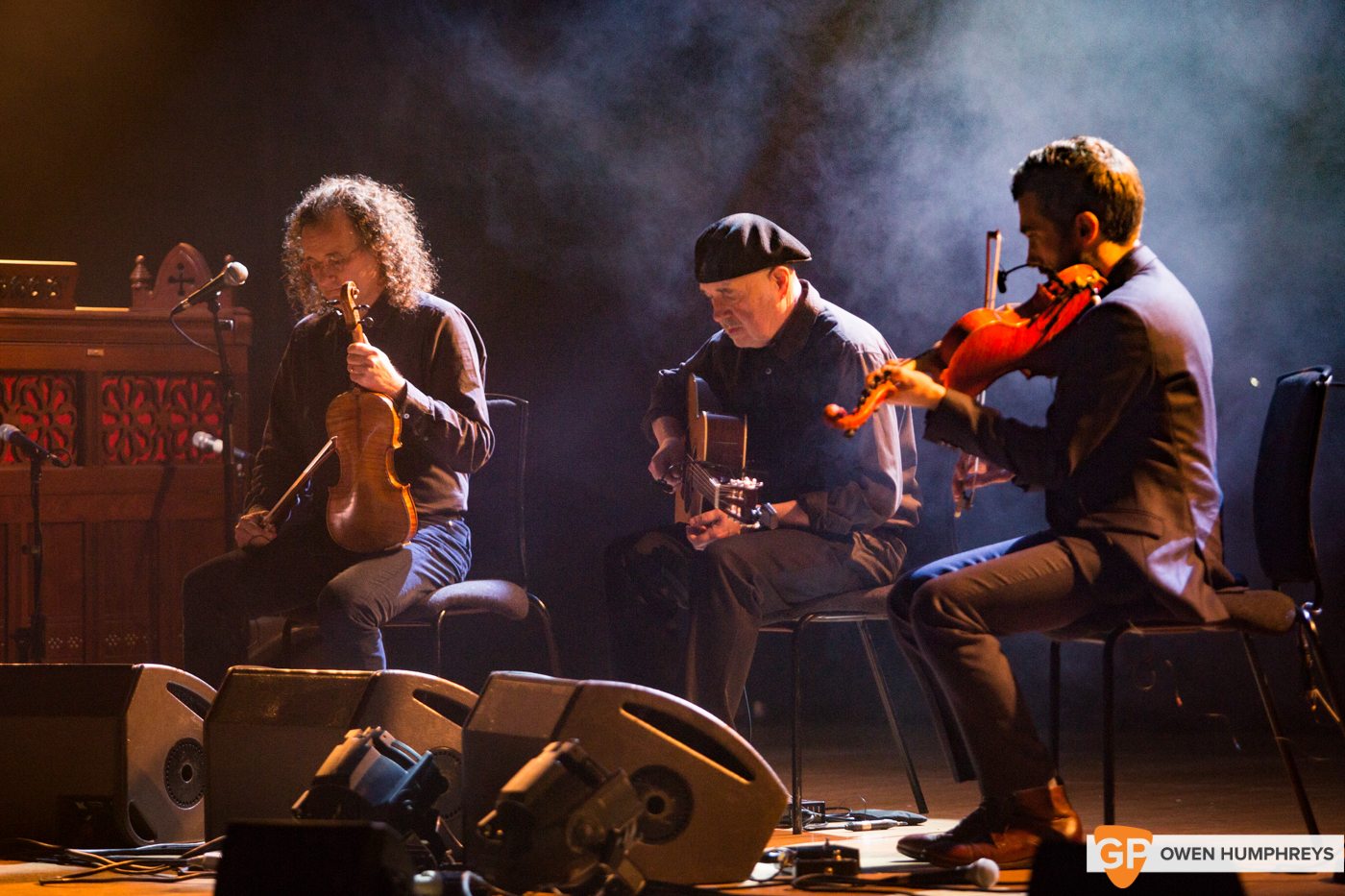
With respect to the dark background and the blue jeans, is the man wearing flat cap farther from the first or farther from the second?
the dark background

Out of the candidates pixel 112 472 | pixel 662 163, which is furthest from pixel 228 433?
pixel 662 163

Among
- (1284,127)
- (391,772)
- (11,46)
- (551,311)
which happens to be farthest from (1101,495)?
(11,46)

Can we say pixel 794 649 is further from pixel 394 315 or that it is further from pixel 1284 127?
pixel 1284 127

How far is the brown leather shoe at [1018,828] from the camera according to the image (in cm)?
259

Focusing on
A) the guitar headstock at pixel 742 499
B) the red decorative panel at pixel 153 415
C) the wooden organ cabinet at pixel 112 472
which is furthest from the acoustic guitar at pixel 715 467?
the red decorative panel at pixel 153 415

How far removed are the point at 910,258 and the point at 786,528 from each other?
1.91 meters

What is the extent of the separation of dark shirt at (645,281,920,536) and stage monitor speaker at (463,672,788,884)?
3.07ft

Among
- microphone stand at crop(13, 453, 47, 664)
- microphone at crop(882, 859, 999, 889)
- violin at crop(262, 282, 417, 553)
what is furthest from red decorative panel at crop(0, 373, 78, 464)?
microphone at crop(882, 859, 999, 889)

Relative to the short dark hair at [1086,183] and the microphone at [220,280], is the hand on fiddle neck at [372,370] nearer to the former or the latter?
the microphone at [220,280]

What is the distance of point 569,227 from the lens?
529 cm

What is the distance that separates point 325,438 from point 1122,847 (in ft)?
7.49

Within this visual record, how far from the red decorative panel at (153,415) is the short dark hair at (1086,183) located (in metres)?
3.54

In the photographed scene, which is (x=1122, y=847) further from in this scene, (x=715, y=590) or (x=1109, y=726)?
(x=715, y=590)

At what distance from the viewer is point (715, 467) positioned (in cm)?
352
